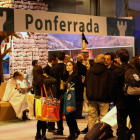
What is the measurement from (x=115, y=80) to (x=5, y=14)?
12.2ft

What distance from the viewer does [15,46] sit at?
10906 millimetres

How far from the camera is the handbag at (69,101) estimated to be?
4.33 metres

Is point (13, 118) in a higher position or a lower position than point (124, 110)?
lower

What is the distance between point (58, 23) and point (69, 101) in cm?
326

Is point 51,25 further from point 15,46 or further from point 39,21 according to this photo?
point 15,46

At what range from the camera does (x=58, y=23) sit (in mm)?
7113

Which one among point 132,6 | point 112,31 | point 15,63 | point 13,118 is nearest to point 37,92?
point 13,118

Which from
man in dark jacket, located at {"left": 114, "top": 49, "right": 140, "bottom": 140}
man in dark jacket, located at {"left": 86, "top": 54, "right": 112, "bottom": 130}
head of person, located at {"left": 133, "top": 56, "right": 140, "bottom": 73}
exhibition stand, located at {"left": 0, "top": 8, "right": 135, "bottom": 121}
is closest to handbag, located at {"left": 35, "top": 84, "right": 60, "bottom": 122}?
man in dark jacket, located at {"left": 86, "top": 54, "right": 112, "bottom": 130}

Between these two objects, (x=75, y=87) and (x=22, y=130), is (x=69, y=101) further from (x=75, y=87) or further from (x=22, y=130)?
(x=22, y=130)

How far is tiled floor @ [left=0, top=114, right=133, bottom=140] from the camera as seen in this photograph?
16.0ft

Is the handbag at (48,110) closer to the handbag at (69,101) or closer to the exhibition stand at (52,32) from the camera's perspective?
the handbag at (69,101)

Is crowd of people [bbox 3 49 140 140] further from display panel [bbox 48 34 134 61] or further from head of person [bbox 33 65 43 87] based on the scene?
display panel [bbox 48 34 134 61]

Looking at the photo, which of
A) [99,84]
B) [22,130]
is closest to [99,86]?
[99,84]

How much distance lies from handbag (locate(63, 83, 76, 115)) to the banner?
2693 mm
